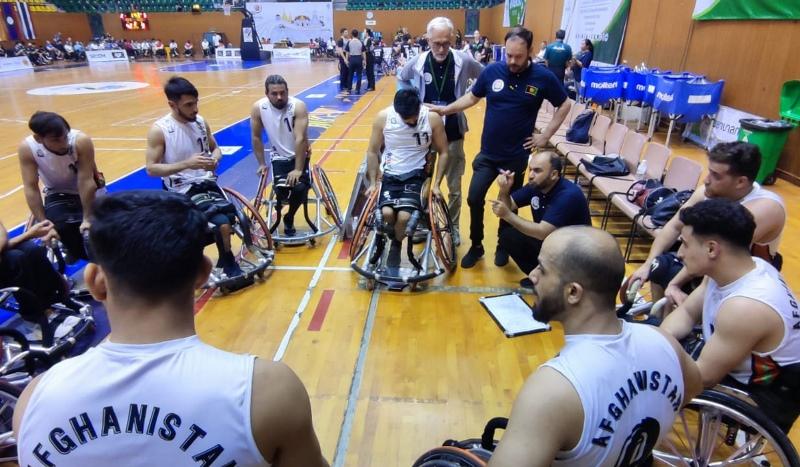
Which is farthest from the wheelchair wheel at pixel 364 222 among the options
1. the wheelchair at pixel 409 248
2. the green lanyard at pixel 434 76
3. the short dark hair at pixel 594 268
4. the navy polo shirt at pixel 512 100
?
the short dark hair at pixel 594 268

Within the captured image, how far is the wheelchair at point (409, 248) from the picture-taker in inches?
140

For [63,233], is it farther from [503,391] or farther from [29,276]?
[503,391]

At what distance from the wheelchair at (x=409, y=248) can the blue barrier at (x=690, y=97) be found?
5.10 metres

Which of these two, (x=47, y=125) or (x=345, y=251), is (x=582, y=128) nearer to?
(x=345, y=251)

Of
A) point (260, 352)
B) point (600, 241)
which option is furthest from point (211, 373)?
point (260, 352)

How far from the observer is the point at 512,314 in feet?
10.8

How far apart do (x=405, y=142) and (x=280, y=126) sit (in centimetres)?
123

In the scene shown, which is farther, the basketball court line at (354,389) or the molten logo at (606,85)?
the molten logo at (606,85)

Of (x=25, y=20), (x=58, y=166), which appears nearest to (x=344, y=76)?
(x=58, y=166)

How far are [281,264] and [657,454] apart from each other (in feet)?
9.90

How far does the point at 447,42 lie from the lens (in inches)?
155

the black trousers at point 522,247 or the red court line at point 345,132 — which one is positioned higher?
the black trousers at point 522,247

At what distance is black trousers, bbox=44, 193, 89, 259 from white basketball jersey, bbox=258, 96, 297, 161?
1580 millimetres

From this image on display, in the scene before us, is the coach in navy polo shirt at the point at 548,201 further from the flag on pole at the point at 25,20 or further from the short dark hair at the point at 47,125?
the flag on pole at the point at 25,20
